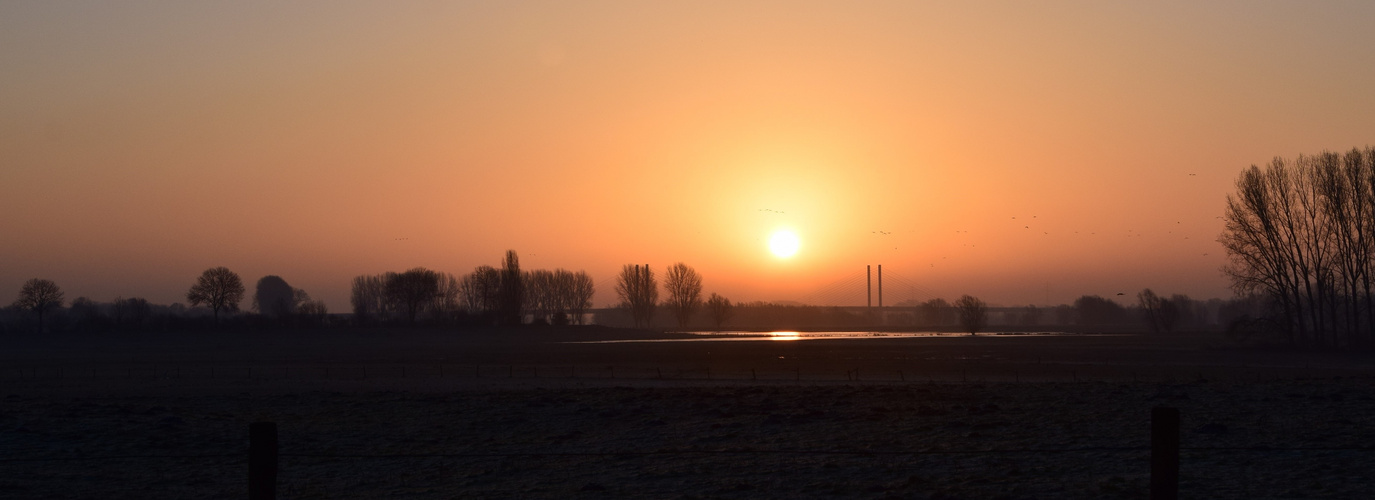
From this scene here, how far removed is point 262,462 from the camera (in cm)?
767

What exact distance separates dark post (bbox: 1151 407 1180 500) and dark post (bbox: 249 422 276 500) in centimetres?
644

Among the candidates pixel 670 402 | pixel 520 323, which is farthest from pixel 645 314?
pixel 670 402

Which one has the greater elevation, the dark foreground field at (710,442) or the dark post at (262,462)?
the dark post at (262,462)

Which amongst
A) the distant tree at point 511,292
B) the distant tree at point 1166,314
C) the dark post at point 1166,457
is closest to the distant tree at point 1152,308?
the distant tree at point 1166,314

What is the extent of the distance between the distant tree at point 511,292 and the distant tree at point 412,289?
34.4 ft

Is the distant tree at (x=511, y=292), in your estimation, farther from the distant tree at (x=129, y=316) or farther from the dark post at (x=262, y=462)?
the dark post at (x=262, y=462)

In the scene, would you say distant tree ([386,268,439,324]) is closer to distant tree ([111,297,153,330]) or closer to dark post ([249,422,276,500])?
distant tree ([111,297,153,330])

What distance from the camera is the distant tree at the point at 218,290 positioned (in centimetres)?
14850

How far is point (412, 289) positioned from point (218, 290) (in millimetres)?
29415

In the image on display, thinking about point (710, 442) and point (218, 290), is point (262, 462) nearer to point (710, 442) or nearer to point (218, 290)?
point (710, 442)

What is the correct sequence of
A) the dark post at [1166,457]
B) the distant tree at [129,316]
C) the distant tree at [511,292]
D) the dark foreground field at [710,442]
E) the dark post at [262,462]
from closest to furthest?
the dark post at [1166,457], the dark post at [262,462], the dark foreground field at [710,442], the distant tree at [129,316], the distant tree at [511,292]

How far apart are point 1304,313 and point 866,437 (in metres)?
74.7

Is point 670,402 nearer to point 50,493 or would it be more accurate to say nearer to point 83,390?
point 50,493

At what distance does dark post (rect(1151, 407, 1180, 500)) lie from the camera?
24.1ft
